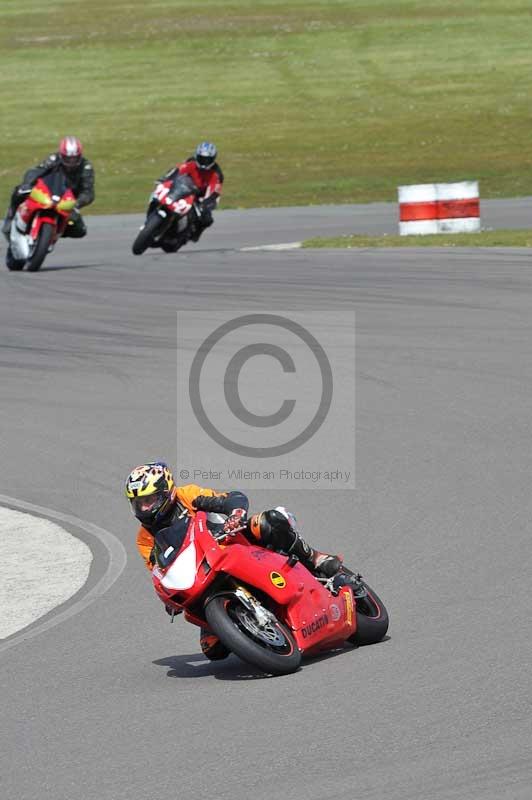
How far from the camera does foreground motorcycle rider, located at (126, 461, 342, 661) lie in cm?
738

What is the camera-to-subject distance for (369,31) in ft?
183

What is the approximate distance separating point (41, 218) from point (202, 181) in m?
2.60

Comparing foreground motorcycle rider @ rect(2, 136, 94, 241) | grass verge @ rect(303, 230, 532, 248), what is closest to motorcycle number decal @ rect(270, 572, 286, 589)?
grass verge @ rect(303, 230, 532, 248)

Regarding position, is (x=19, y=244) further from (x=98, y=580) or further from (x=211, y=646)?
(x=211, y=646)

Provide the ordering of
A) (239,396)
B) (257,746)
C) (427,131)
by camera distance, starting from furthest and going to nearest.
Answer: (427,131) < (239,396) < (257,746)

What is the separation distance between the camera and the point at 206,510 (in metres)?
Result: 7.67

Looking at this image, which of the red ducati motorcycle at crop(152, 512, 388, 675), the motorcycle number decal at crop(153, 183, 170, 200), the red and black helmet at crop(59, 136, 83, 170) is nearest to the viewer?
the red ducati motorcycle at crop(152, 512, 388, 675)

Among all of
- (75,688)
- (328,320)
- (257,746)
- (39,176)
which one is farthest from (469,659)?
(39,176)

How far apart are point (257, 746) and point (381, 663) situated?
128 centimetres

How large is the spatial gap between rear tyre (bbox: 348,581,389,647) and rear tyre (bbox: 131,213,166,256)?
1438cm

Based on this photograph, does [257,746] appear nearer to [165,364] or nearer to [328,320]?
[165,364]

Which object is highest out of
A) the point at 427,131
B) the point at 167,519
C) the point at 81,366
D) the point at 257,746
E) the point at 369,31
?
the point at 369,31

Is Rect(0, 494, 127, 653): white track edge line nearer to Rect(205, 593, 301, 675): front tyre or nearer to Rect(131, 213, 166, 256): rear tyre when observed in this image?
Rect(205, 593, 301, 675): front tyre

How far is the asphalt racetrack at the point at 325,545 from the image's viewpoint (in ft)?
19.0
